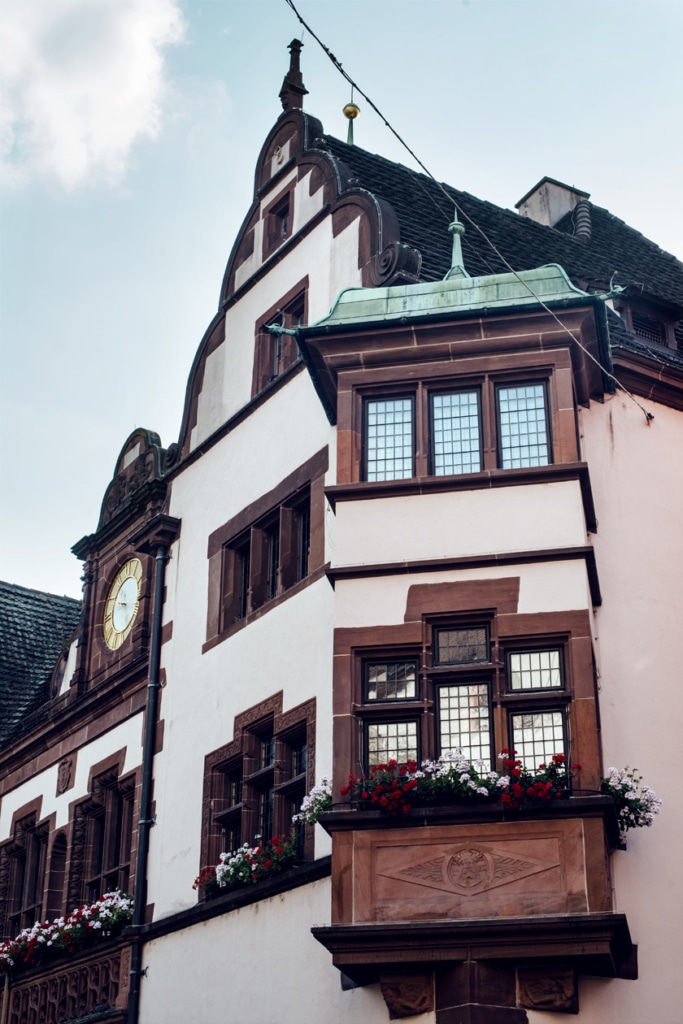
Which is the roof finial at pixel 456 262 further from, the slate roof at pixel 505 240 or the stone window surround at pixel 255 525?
the stone window surround at pixel 255 525

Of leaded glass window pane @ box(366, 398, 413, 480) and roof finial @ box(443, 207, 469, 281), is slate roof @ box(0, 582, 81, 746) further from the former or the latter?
roof finial @ box(443, 207, 469, 281)

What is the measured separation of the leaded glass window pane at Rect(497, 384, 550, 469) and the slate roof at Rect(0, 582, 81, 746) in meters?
11.8

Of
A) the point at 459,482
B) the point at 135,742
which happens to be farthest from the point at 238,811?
the point at 459,482

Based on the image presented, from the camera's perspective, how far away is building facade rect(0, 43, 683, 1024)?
51.3ft

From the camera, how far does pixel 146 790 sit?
21.8 m

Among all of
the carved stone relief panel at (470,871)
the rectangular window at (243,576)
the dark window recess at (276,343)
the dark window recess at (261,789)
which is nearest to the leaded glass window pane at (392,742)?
the carved stone relief panel at (470,871)

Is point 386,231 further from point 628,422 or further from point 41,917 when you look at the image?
point 41,917

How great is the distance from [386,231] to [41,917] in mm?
11129

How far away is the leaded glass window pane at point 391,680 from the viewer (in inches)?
668

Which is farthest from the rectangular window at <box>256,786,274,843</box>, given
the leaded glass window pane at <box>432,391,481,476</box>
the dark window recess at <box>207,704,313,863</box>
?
the leaded glass window pane at <box>432,391,481,476</box>

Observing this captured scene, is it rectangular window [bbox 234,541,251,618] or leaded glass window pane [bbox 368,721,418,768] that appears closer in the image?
leaded glass window pane [bbox 368,721,418,768]

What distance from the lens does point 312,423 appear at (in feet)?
67.2

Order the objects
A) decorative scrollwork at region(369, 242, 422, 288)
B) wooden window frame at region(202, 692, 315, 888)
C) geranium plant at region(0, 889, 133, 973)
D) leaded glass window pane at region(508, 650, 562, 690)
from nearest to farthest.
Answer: leaded glass window pane at region(508, 650, 562, 690), wooden window frame at region(202, 692, 315, 888), decorative scrollwork at region(369, 242, 422, 288), geranium plant at region(0, 889, 133, 973)

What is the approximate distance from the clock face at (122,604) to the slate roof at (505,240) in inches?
258
